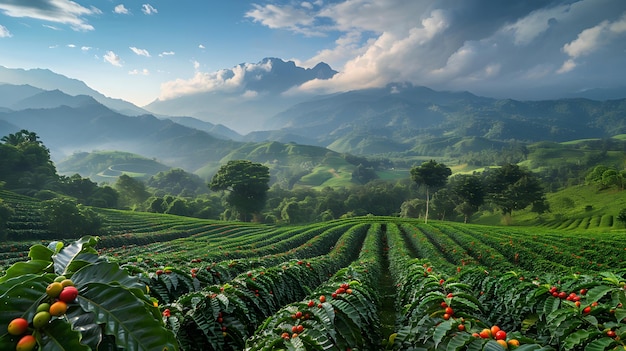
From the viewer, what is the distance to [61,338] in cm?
143

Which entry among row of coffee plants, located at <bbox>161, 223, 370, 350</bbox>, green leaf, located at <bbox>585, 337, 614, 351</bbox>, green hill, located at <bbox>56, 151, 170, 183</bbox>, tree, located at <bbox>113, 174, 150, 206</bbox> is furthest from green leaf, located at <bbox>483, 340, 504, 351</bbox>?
green hill, located at <bbox>56, 151, 170, 183</bbox>

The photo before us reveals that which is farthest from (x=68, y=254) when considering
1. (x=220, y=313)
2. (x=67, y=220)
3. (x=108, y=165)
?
(x=108, y=165)

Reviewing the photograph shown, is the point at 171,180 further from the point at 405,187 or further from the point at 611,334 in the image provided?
the point at 611,334

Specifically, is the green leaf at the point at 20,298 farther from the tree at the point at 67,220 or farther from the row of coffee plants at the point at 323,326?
the tree at the point at 67,220

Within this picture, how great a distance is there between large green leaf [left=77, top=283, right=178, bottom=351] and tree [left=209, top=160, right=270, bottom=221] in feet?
172

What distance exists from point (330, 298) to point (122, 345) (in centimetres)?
277

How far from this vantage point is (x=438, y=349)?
285 cm

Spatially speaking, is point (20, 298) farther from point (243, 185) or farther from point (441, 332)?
point (243, 185)

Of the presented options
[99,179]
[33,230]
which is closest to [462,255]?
[33,230]

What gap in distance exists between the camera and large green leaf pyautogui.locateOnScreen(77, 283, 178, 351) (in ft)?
5.14

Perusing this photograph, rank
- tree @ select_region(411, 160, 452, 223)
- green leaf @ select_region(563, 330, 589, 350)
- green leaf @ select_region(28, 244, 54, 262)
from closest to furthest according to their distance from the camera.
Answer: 1. green leaf @ select_region(28, 244, 54, 262)
2. green leaf @ select_region(563, 330, 589, 350)
3. tree @ select_region(411, 160, 452, 223)

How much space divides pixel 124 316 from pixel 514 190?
59089 millimetres

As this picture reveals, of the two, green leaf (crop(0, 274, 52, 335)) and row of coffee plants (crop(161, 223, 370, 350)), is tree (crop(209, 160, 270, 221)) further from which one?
green leaf (crop(0, 274, 52, 335))

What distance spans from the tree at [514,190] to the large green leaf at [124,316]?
192 feet
